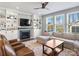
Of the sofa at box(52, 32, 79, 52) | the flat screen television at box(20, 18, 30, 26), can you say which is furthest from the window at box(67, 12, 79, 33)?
the flat screen television at box(20, 18, 30, 26)

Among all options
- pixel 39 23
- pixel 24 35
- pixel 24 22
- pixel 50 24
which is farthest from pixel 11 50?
pixel 39 23

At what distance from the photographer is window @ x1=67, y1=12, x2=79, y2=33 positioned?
5.70 metres

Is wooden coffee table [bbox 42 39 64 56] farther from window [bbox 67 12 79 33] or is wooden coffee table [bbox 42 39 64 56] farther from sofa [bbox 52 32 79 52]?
window [bbox 67 12 79 33]

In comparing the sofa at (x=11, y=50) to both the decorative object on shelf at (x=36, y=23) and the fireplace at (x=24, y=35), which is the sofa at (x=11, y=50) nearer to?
the fireplace at (x=24, y=35)

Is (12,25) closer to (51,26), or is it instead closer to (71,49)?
(51,26)

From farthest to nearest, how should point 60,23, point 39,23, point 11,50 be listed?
point 39,23
point 60,23
point 11,50

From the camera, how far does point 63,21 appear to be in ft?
21.2

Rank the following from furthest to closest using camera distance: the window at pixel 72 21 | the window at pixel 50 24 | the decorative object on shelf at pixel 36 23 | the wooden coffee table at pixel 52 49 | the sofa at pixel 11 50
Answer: the decorative object on shelf at pixel 36 23
the window at pixel 50 24
the window at pixel 72 21
the wooden coffee table at pixel 52 49
the sofa at pixel 11 50

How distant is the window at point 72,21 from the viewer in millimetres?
5698

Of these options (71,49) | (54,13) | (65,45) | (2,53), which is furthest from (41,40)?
(2,53)

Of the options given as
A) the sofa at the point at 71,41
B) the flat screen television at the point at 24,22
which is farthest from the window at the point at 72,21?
the flat screen television at the point at 24,22

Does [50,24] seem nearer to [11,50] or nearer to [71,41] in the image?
[71,41]

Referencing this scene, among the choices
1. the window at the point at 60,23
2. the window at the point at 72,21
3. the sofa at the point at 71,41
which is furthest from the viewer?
the window at the point at 60,23

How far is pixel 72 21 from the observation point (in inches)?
234
